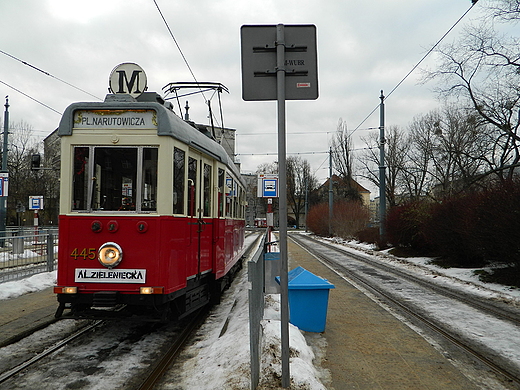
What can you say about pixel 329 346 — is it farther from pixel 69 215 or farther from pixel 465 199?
pixel 465 199

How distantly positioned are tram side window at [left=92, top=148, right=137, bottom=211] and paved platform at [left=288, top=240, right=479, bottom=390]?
3274 millimetres

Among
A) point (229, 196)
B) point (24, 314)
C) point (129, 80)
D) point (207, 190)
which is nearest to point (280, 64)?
point (129, 80)

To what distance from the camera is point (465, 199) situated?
14.2 metres

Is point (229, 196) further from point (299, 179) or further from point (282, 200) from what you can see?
point (299, 179)

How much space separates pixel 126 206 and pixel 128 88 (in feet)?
6.74

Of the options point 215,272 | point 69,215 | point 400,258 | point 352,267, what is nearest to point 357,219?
point 400,258

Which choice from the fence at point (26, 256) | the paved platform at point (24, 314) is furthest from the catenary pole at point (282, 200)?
the fence at point (26, 256)

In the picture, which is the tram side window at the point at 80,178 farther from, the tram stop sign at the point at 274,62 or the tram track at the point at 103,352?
the tram stop sign at the point at 274,62

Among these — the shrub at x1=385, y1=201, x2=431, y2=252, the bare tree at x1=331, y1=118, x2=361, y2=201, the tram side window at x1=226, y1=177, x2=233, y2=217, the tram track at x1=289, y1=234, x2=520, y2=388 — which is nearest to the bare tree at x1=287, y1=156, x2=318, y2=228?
the bare tree at x1=331, y1=118, x2=361, y2=201

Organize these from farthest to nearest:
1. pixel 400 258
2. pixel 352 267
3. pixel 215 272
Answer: pixel 400 258 < pixel 352 267 < pixel 215 272

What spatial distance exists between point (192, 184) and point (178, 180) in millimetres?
461

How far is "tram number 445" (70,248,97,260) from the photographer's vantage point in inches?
219

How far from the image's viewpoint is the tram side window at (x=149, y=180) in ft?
18.9

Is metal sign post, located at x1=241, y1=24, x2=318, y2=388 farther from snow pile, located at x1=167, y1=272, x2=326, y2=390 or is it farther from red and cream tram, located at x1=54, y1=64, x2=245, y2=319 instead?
red and cream tram, located at x1=54, y1=64, x2=245, y2=319
